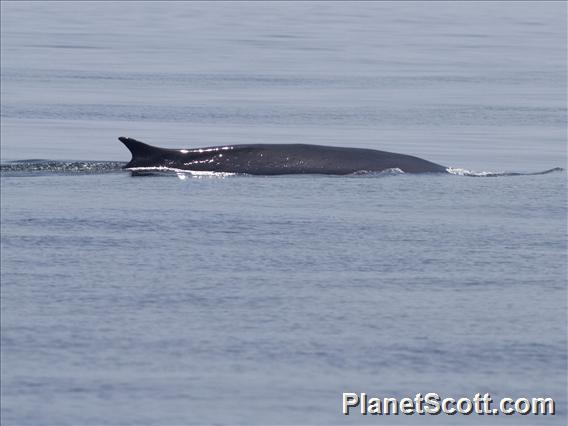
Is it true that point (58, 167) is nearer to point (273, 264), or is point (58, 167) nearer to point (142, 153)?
point (142, 153)

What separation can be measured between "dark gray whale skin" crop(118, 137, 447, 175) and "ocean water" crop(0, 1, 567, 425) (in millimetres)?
268

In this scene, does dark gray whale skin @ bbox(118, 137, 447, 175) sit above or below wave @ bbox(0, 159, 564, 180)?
above

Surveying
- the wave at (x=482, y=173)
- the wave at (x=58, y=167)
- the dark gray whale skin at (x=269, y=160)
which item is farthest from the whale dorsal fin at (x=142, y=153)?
the wave at (x=482, y=173)

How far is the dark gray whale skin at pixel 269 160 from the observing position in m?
10.8

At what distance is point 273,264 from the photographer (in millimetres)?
7375

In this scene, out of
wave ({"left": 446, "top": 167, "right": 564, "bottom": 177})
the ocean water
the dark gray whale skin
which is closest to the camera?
the ocean water

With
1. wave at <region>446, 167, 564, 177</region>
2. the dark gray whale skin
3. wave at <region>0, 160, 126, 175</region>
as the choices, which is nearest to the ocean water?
wave at <region>0, 160, 126, 175</region>

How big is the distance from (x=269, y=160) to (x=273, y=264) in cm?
361

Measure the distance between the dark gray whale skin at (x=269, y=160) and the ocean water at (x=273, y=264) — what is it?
268mm

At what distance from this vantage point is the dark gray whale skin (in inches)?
425

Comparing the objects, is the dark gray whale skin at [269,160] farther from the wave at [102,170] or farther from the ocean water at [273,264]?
the ocean water at [273,264]

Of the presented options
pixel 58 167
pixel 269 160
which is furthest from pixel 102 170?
pixel 269 160

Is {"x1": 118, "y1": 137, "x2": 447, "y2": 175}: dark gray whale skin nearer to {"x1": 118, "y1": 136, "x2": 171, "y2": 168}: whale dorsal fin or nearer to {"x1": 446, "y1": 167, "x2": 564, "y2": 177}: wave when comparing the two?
{"x1": 118, "y1": 136, "x2": 171, "y2": 168}: whale dorsal fin

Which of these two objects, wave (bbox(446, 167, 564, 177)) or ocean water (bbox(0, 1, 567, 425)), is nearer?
ocean water (bbox(0, 1, 567, 425))
